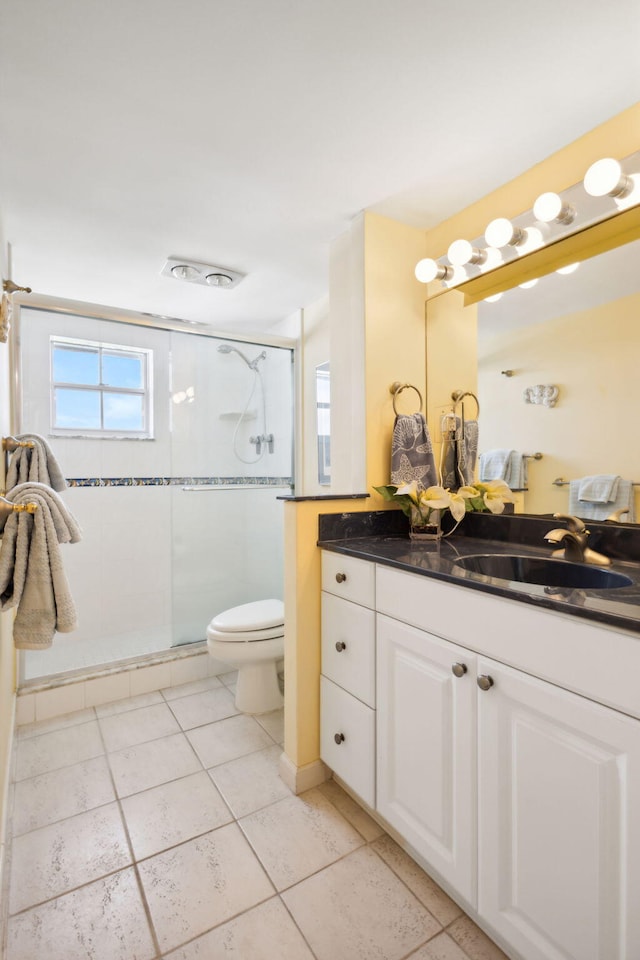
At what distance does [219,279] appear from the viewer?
2.39 metres

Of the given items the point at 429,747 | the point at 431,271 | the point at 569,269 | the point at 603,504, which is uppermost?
the point at 431,271

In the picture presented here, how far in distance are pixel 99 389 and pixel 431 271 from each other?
216 centimetres

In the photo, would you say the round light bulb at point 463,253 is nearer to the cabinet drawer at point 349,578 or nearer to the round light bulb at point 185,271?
the cabinet drawer at point 349,578

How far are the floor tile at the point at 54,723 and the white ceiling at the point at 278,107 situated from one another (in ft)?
6.95

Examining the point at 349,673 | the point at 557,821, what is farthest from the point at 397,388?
the point at 557,821

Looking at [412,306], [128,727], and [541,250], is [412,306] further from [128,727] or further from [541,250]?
[128,727]

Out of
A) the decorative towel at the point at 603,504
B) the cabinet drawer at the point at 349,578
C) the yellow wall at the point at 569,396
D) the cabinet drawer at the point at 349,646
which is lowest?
the cabinet drawer at the point at 349,646

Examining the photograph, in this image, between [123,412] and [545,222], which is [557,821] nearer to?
[545,222]

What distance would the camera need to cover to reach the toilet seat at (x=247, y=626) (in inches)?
81.4

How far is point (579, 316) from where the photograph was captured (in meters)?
1.45

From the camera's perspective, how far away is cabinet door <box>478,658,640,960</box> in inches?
30.7

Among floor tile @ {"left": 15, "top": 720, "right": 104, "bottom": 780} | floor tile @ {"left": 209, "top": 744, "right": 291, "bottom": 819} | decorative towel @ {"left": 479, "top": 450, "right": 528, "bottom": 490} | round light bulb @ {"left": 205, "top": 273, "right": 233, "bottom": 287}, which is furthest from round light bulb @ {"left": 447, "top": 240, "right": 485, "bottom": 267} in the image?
floor tile @ {"left": 15, "top": 720, "right": 104, "bottom": 780}

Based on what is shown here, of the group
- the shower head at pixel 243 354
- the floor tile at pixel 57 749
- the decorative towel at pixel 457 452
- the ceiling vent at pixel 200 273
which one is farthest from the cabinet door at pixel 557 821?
the shower head at pixel 243 354

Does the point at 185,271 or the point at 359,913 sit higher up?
the point at 185,271
